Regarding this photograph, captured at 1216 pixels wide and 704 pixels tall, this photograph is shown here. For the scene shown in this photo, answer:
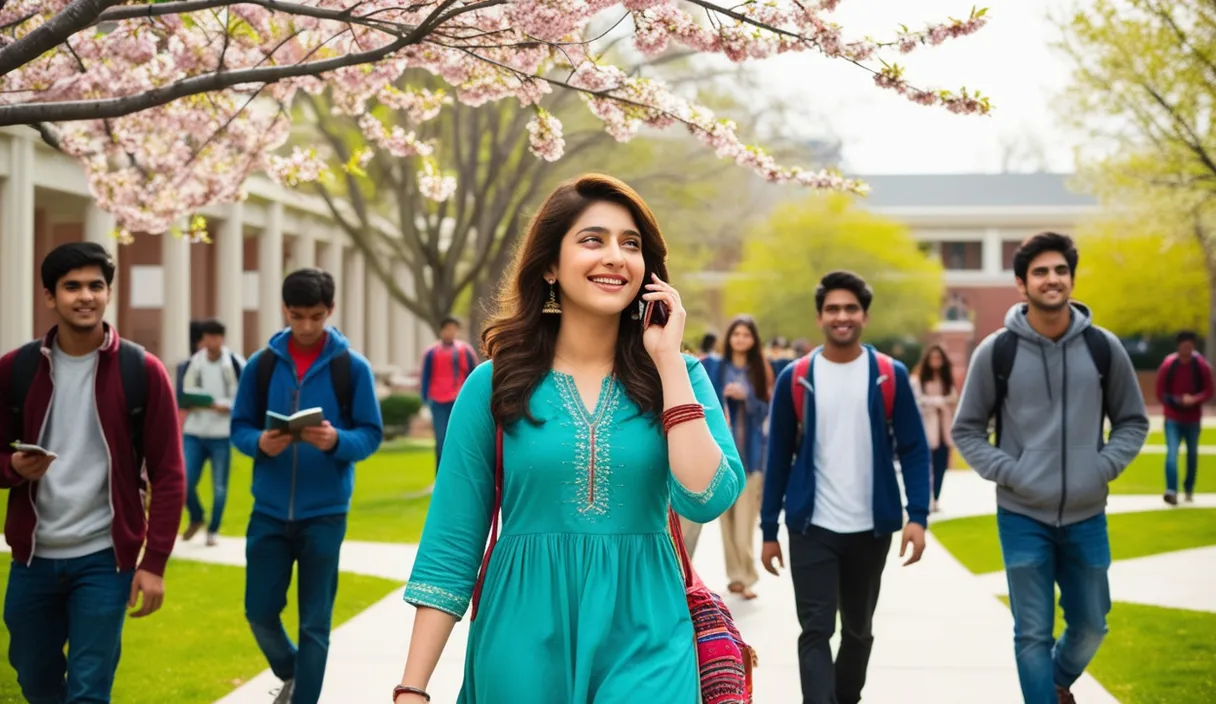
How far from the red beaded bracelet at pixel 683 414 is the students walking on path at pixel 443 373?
13.6m

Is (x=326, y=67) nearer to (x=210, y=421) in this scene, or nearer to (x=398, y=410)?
(x=210, y=421)

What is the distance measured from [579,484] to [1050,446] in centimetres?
322

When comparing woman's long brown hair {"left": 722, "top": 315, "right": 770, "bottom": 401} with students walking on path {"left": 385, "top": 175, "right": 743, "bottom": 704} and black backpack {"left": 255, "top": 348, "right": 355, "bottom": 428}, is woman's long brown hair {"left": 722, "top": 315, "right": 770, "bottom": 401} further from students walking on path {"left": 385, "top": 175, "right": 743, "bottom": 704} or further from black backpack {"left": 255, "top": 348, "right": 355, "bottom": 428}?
students walking on path {"left": 385, "top": 175, "right": 743, "bottom": 704}

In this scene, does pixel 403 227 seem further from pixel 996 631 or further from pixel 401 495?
pixel 996 631

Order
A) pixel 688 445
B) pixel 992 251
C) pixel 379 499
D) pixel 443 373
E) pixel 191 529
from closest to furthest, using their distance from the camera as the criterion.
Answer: pixel 688 445
pixel 191 529
pixel 443 373
pixel 379 499
pixel 992 251

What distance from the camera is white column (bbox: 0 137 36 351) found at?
23906 millimetres

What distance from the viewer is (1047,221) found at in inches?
2844

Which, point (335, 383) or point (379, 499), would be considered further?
point (379, 499)

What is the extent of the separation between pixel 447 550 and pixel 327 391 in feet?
10.7

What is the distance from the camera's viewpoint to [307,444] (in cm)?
617

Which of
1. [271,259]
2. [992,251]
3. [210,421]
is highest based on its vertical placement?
[992,251]

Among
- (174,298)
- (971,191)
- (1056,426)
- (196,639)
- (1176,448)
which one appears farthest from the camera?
(971,191)

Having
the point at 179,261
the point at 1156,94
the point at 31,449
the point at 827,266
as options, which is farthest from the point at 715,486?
the point at 827,266

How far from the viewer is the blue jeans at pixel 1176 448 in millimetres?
15844
